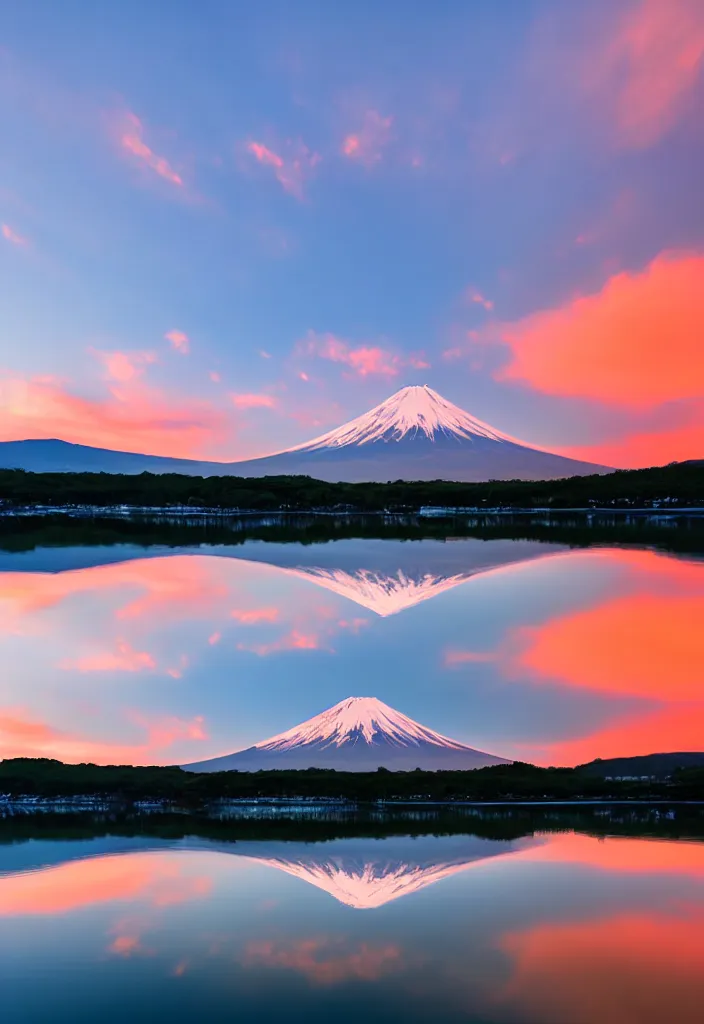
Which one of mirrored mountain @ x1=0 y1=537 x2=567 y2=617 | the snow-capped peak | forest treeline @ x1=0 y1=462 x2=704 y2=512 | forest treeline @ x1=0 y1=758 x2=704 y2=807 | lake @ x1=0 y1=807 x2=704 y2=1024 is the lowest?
lake @ x1=0 y1=807 x2=704 y2=1024

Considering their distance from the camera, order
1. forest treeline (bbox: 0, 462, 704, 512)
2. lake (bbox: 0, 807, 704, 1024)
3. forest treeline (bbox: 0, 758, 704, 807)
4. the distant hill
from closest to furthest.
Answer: lake (bbox: 0, 807, 704, 1024), forest treeline (bbox: 0, 758, 704, 807), the distant hill, forest treeline (bbox: 0, 462, 704, 512)

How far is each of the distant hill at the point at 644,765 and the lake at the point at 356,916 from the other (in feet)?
1.14

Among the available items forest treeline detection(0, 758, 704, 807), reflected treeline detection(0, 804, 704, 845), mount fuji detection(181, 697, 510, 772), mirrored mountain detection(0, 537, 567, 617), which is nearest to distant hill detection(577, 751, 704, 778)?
forest treeline detection(0, 758, 704, 807)

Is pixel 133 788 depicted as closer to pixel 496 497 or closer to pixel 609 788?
pixel 609 788

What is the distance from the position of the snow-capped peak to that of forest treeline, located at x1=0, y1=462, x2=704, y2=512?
39.3 meters

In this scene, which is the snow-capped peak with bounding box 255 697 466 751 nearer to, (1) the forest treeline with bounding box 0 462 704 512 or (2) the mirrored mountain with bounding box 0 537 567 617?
(2) the mirrored mountain with bounding box 0 537 567 617

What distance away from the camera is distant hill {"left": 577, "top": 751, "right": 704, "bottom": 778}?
3.65m

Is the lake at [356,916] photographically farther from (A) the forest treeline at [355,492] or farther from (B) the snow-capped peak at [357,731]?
(A) the forest treeline at [355,492]

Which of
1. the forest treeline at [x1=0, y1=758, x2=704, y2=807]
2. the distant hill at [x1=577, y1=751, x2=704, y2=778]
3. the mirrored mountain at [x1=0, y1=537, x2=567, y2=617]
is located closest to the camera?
the forest treeline at [x1=0, y1=758, x2=704, y2=807]

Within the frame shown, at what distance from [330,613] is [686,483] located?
136ft

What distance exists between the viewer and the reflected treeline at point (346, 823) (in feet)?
10.3

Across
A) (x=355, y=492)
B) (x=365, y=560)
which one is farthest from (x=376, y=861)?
(x=355, y=492)

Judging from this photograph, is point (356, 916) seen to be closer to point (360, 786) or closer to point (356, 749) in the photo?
point (360, 786)

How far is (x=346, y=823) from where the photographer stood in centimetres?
321
